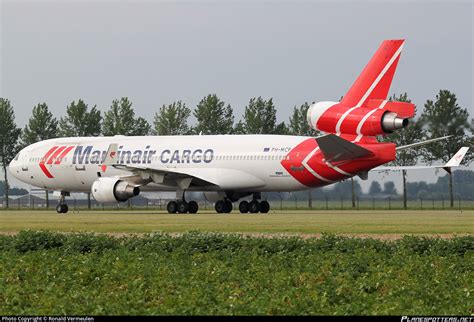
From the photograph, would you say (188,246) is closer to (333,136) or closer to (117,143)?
(333,136)

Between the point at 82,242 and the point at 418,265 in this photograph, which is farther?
the point at 82,242

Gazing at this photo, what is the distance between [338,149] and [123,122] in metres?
49.5

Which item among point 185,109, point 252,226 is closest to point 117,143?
point 252,226

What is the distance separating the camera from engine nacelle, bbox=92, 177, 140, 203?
60.8 meters

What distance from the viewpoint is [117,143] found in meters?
67.1

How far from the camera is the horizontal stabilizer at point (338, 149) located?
5303cm

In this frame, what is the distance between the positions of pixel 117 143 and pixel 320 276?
46.2 m

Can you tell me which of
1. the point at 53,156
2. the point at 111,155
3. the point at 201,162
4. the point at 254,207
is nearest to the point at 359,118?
the point at 254,207

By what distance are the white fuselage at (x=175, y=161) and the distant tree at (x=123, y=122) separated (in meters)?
27.2

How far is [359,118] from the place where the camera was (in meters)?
54.7

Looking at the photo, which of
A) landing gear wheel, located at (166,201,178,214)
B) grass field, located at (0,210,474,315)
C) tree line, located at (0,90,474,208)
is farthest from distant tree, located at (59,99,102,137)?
grass field, located at (0,210,474,315)

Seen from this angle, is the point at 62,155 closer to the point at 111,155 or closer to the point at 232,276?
the point at 111,155

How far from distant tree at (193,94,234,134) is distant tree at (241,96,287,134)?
6.20 ft

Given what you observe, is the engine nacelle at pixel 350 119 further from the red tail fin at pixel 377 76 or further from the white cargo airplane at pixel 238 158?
the red tail fin at pixel 377 76
